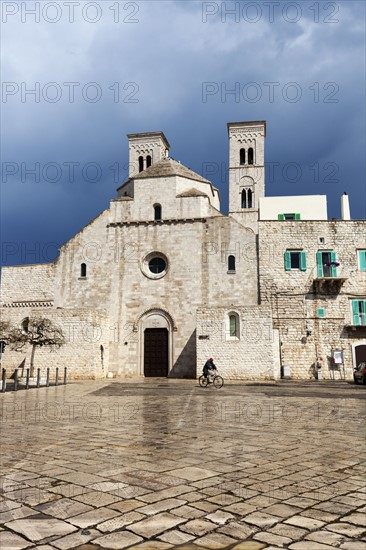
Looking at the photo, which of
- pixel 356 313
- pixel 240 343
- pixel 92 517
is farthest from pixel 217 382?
pixel 92 517

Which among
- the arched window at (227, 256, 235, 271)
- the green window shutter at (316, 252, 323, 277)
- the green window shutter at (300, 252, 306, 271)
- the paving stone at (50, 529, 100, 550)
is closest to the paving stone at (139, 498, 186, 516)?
the paving stone at (50, 529, 100, 550)

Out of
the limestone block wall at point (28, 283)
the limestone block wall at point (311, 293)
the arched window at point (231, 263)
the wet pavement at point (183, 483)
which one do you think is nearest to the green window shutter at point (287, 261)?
the limestone block wall at point (311, 293)

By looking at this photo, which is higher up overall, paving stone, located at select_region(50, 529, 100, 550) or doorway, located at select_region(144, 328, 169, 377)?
doorway, located at select_region(144, 328, 169, 377)

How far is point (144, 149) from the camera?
5156cm

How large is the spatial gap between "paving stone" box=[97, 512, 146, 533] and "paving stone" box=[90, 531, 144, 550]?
11cm

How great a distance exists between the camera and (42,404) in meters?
12.9

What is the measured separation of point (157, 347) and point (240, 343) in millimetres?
5814

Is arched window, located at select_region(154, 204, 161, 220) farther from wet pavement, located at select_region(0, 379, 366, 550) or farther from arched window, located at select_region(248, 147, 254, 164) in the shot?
arched window, located at select_region(248, 147, 254, 164)

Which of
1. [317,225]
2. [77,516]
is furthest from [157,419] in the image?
[317,225]

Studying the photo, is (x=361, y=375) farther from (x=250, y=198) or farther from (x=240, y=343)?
(x=250, y=198)

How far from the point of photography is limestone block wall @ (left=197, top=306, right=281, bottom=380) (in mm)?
25078

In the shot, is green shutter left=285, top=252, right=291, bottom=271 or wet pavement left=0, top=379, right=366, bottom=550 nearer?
wet pavement left=0, top=379, right=366, bottom=550

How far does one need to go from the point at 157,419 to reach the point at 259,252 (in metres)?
20.1

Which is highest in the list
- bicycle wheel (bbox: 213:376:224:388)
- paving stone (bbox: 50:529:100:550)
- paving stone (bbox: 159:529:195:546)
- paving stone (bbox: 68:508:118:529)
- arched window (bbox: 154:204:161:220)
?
arched window (bbox: 154:204:161:220)
